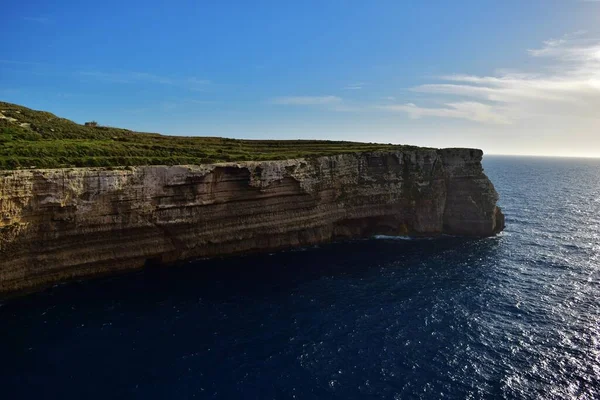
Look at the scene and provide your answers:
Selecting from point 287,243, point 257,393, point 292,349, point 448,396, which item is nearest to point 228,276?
point 287,243

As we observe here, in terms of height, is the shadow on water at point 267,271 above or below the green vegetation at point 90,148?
below

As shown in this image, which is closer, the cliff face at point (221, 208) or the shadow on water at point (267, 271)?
the cliff face at point (221, 208)

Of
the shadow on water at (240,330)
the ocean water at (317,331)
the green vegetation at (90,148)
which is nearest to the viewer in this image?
the ocean water at (317,331)

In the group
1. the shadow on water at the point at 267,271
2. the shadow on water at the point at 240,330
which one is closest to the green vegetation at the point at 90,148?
the shadow on water at the point at 267,271

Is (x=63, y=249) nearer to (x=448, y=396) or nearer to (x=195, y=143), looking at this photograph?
(x=195, y=143)

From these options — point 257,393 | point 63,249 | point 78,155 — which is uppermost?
point 78,155

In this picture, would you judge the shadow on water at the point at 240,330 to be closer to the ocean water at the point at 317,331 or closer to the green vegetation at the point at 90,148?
the ocean water at the point at 317,331

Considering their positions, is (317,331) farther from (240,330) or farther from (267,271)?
(267,271)
